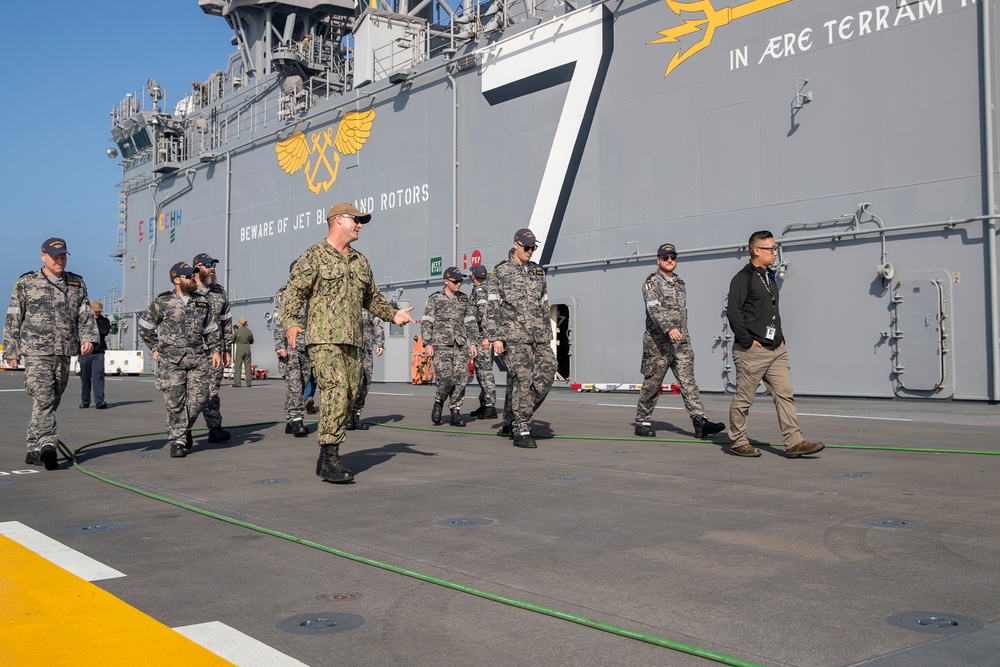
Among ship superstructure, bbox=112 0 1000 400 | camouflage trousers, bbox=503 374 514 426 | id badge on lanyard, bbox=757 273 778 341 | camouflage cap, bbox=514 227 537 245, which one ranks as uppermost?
ship superstructure, bbox=112 0 1000 400

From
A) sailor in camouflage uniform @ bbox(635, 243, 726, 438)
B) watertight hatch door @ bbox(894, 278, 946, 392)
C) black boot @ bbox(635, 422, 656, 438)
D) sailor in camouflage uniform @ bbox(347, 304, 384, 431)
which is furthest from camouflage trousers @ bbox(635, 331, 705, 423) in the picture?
watertight hatch door @ bbox(894, 278, 946, 392)

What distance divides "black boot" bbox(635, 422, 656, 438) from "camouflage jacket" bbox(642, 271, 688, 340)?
2.96ft

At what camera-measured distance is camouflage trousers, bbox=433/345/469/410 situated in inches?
418

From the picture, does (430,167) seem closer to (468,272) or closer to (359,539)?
(468,272)

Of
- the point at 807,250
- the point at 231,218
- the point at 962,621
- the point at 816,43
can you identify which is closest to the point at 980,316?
the point at 807,250

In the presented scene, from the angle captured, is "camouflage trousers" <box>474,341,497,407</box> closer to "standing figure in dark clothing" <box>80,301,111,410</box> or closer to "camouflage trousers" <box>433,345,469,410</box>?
"camouflage trousers" <box>433,345,469,410</box>

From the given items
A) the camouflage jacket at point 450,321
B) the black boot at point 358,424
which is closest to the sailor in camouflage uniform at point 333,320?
the black boot at point 358,424

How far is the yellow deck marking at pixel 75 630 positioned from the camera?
8.58ft

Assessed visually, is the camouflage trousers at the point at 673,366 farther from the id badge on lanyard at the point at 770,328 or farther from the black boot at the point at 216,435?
→ the black boot at the point at 216,435

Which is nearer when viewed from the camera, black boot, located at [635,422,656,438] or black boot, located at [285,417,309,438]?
black boot, located at [635,422,656,438]

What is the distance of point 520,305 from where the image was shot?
26.5ft

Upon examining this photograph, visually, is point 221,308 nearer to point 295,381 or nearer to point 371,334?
point 295,381

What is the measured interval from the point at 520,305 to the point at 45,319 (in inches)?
159

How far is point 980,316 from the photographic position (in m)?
11.6
